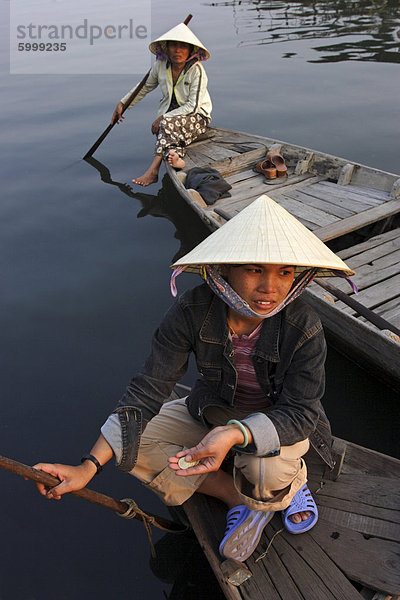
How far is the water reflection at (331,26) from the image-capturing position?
1109cm

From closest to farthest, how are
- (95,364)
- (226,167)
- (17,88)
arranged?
(95,364)
(226,167)
(17,88)

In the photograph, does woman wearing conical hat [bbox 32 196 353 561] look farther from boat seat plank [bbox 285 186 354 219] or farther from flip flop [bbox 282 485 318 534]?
boat seat plank [bbox 285 186 354 219]

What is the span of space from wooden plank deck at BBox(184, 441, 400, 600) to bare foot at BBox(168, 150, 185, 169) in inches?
168

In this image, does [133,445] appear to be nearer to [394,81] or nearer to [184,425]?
[184,425]

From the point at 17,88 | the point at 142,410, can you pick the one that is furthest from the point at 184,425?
the point at 17,88

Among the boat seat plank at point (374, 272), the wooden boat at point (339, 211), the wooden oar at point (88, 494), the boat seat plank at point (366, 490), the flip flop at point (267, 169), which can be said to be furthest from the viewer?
the flip flop at point (267, 169)

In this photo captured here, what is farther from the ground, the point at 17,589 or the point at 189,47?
the point at 189,47

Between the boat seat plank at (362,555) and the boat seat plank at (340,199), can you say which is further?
the boat seat plank at (340,199)

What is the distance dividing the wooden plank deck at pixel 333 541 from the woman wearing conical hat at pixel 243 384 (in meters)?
0.07

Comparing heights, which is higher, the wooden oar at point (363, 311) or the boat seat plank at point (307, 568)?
the wooden oar at point (363, 311)

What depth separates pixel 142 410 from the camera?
6.64 feet

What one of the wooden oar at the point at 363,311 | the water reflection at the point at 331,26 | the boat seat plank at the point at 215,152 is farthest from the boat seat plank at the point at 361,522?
the water reflection at the point at 331,26

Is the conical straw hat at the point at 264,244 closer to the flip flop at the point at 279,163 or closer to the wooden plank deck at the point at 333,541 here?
the wooden plank deck at the point at 333,541

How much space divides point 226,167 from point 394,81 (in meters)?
5.58
